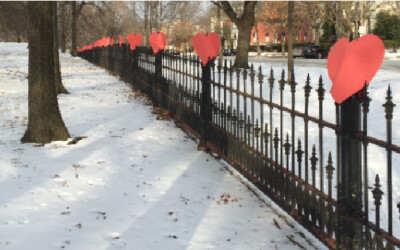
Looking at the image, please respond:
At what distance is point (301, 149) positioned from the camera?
595cm

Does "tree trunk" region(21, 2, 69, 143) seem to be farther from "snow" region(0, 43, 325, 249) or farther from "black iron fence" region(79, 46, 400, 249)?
"black iron fence" region(79, 46, 400, 249)

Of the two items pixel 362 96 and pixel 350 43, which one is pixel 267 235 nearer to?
pixel 362 96

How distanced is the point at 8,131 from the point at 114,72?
14.8m

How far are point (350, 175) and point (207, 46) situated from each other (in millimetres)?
4242

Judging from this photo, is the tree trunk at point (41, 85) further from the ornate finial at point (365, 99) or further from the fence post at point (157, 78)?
the ornate finial at point (365, 99)

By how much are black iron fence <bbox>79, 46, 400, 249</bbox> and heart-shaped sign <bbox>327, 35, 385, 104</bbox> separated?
0.12 metres

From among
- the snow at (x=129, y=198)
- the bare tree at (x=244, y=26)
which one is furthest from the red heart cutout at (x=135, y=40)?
the bare tree at (x=244, y=26)

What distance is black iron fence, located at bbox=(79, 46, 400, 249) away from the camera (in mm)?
3697

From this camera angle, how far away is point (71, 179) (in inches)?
246

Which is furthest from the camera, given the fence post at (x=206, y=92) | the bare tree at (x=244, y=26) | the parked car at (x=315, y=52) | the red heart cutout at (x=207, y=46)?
the parked car at (x=315, y=52)

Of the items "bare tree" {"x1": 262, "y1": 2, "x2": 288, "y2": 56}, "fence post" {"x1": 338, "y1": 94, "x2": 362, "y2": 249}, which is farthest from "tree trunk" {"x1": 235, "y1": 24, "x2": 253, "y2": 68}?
"bare tree" {"x1": 262, "y1": 2, "x2": 288, "y2": 56}

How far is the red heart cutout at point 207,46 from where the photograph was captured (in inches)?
297

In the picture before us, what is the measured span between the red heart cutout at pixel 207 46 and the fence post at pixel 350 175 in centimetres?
392

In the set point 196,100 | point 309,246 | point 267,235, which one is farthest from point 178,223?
point 196,100
